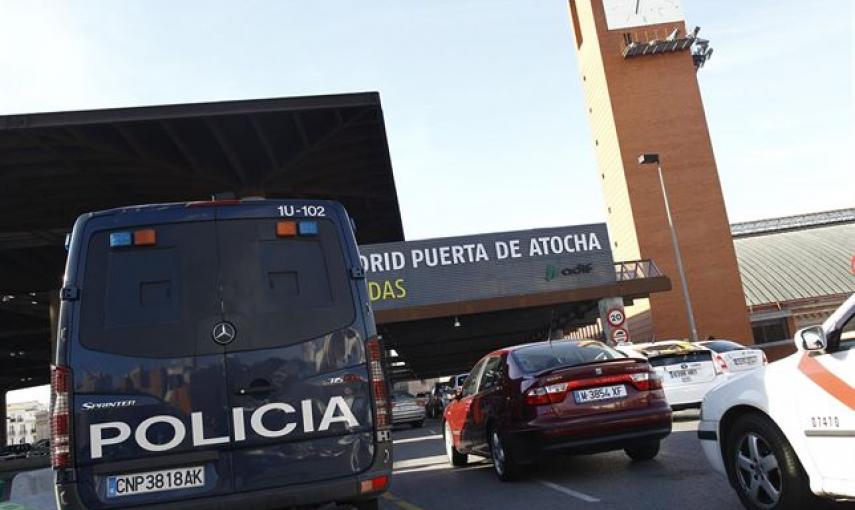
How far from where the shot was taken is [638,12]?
4666cm

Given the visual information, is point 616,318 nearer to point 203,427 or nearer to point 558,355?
point 558,355

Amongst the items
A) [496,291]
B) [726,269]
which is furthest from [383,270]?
[726,269]

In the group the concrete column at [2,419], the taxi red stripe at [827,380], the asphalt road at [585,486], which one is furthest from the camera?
the concrete column at [2,419]

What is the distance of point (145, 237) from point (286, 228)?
90cm

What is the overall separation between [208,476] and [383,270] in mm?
22375

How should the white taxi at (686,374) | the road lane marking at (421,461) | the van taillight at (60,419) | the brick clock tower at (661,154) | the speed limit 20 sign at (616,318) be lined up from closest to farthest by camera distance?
the van taillight at (60,419) → the road lane marking at (421,461) → the white taxi at (686,374) → the speed limit 20 sign at (616,318) → the brick clock tower at (661,154)

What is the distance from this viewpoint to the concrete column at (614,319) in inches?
995

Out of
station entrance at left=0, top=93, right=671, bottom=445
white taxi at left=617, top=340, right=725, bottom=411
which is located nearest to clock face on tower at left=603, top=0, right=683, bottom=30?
station entrance at left=0, top=93, right=671, bottom=445

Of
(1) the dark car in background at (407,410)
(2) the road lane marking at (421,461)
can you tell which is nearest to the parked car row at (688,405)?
(2) the road lane marking at (421,461)

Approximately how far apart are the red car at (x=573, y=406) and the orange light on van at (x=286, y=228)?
361 cm

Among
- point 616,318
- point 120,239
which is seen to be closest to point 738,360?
point 120,239

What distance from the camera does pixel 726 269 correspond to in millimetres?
44094

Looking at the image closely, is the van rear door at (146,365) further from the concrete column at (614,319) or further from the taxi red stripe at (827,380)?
the concrete column at (614,319)

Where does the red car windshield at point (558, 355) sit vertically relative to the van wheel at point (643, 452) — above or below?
above
